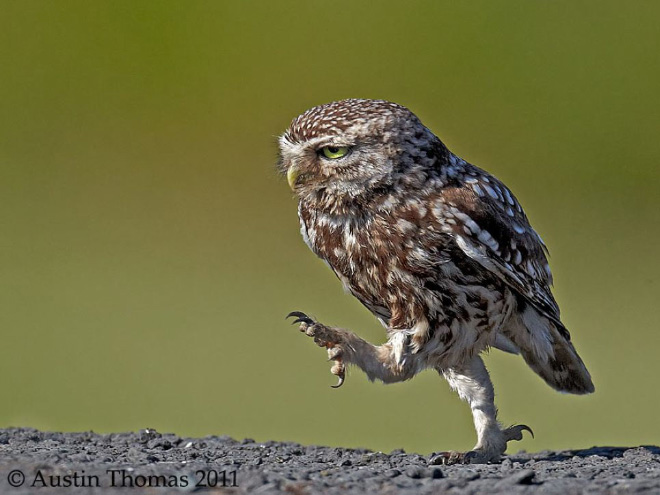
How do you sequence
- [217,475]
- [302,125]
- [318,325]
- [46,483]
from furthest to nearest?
[302,125]
[318,325]
[217,475]
[46,483]

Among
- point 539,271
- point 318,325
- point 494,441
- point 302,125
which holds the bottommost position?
point 494,441

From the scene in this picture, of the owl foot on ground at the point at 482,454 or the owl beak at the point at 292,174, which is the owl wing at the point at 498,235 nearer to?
the owl foot on ground at the point at 482,454

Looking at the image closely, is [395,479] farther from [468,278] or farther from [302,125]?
[302,125]

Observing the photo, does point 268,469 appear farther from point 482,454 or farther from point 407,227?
point 482,454

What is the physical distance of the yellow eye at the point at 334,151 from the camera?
595 cm

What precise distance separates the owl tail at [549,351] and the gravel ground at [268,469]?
21.3 inches

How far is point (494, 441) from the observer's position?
255 inches

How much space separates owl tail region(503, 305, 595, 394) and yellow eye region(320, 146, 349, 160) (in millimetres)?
1613

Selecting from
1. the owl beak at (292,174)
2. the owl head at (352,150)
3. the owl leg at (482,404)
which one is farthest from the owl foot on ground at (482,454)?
the owl beak at (292,174)

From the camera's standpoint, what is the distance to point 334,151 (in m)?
5.99

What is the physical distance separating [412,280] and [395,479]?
1436 mm

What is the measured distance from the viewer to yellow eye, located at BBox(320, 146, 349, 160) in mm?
5953

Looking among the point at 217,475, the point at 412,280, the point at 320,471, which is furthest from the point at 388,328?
the point at 217,475

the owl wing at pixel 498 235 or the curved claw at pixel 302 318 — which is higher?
the owl wing at pixel 498 235
